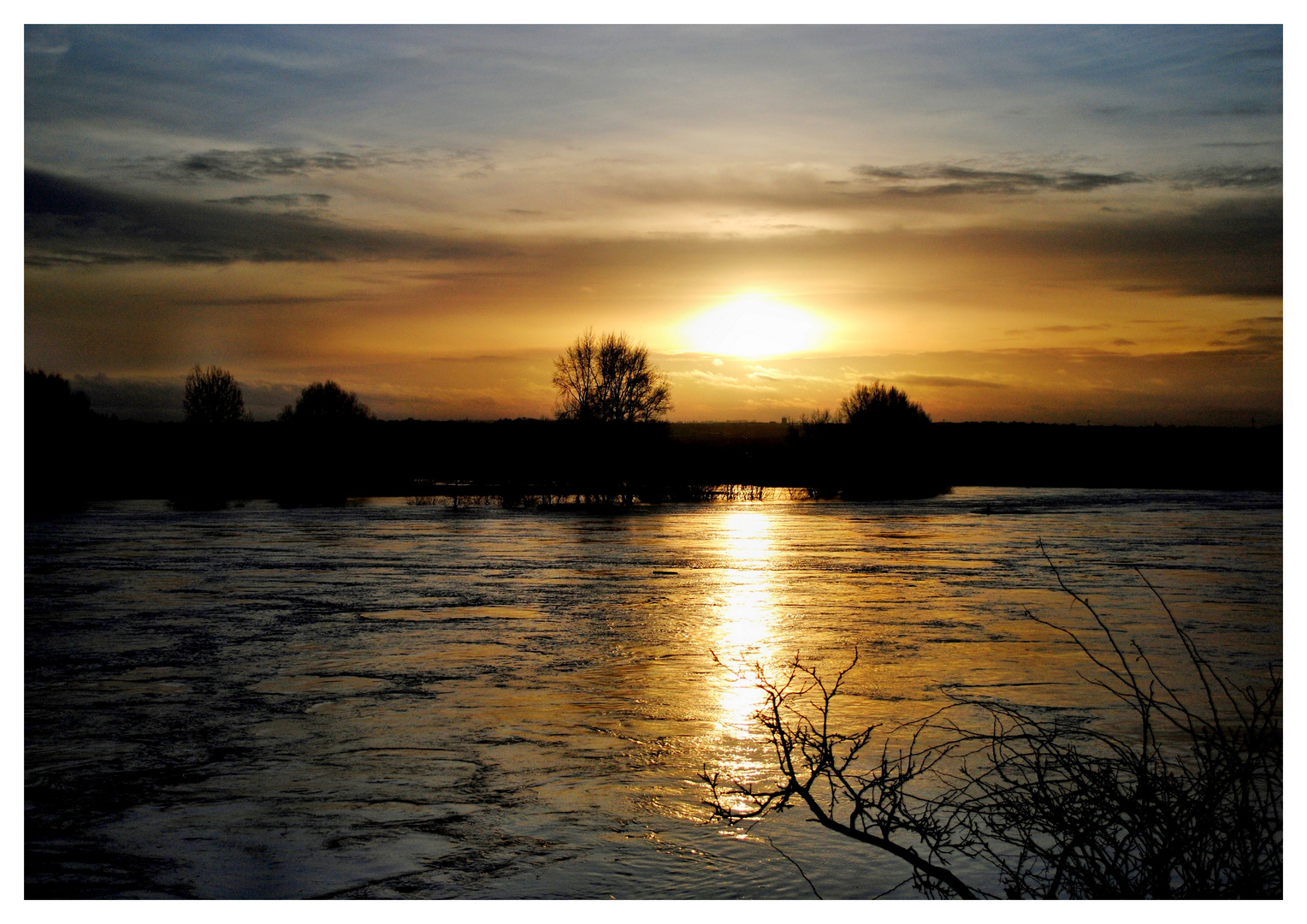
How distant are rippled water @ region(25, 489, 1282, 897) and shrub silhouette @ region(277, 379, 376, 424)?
2118 inches

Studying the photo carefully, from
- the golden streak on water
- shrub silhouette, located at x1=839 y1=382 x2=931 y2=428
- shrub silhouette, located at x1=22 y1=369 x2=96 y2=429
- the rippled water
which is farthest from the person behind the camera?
shrub silhouette, located at x1=839 y1=382 x2=931 y2=428

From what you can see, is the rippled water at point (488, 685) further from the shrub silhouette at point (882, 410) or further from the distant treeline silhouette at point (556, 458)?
the shrub silhouette at point (882, 410)

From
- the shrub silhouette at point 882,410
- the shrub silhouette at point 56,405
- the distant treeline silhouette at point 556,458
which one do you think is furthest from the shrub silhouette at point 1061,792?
the shrub silhouette at point 882,410

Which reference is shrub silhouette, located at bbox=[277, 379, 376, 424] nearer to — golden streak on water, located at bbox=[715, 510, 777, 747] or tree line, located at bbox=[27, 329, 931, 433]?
tree line, located at bbox=[27, 329, 931, 433]

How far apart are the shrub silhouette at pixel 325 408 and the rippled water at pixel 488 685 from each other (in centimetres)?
5380

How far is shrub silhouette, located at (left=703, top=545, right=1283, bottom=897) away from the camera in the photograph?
3.53m

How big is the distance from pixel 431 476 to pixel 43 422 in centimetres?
2420

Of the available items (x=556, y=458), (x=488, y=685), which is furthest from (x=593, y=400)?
(x=488, y=685)

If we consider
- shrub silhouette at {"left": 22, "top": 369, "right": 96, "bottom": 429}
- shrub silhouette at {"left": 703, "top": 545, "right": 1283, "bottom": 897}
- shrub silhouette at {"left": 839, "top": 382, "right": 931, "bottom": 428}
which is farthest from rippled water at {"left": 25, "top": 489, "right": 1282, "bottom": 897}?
shrub silhouette at {"left": 839, "top": 382, "right": 931, "bottom": 428}

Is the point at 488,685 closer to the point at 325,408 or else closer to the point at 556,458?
the point at 556,458

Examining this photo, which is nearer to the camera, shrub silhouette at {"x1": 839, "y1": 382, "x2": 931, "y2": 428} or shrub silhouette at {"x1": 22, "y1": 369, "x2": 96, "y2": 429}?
shrub silhouette at {"x1": 22, "y1": 369, "x2": 96, "y2": 429}

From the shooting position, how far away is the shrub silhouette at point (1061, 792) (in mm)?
3529
